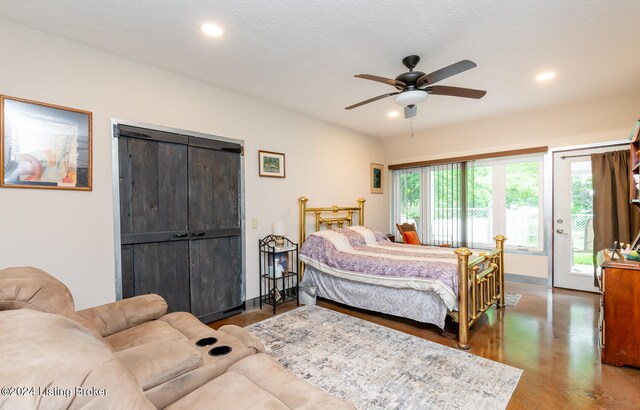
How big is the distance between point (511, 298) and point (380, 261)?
7.08ft

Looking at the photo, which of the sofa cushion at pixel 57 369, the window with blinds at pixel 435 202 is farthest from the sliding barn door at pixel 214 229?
the window with blinds at pixel 435 202

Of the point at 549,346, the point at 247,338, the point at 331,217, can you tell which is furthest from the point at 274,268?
the point at 549,346

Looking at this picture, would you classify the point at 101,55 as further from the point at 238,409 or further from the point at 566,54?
the point at 566,54

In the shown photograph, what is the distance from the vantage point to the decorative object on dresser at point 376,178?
5871mm

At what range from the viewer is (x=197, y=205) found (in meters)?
3.29

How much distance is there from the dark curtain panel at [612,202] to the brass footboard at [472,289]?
180cm

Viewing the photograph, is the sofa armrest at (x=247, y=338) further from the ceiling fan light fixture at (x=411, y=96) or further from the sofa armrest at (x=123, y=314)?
the ceiling fan light fixture at (x=411, y=96)

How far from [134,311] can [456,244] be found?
16.1ft

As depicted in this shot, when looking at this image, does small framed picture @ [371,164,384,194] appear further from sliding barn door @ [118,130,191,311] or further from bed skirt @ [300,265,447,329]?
sliding barn door @ [118,130,191,311]

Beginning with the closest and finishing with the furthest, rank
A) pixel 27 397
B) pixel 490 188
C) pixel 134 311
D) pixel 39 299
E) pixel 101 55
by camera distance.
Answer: pixel 27 397 → pixel 39 299 → pixel 134 311 → pixel 101 55 → pixel 490 188

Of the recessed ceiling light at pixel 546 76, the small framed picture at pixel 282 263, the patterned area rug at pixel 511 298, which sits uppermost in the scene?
the recessed ceiling light at pixel 546 76

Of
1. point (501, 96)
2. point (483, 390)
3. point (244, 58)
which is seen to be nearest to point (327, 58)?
point (244, 58)

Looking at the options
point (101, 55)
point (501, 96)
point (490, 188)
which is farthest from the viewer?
point (490, 188)

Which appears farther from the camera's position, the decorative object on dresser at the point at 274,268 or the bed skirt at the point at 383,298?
the decorative object on dresser at the point at 274,268
